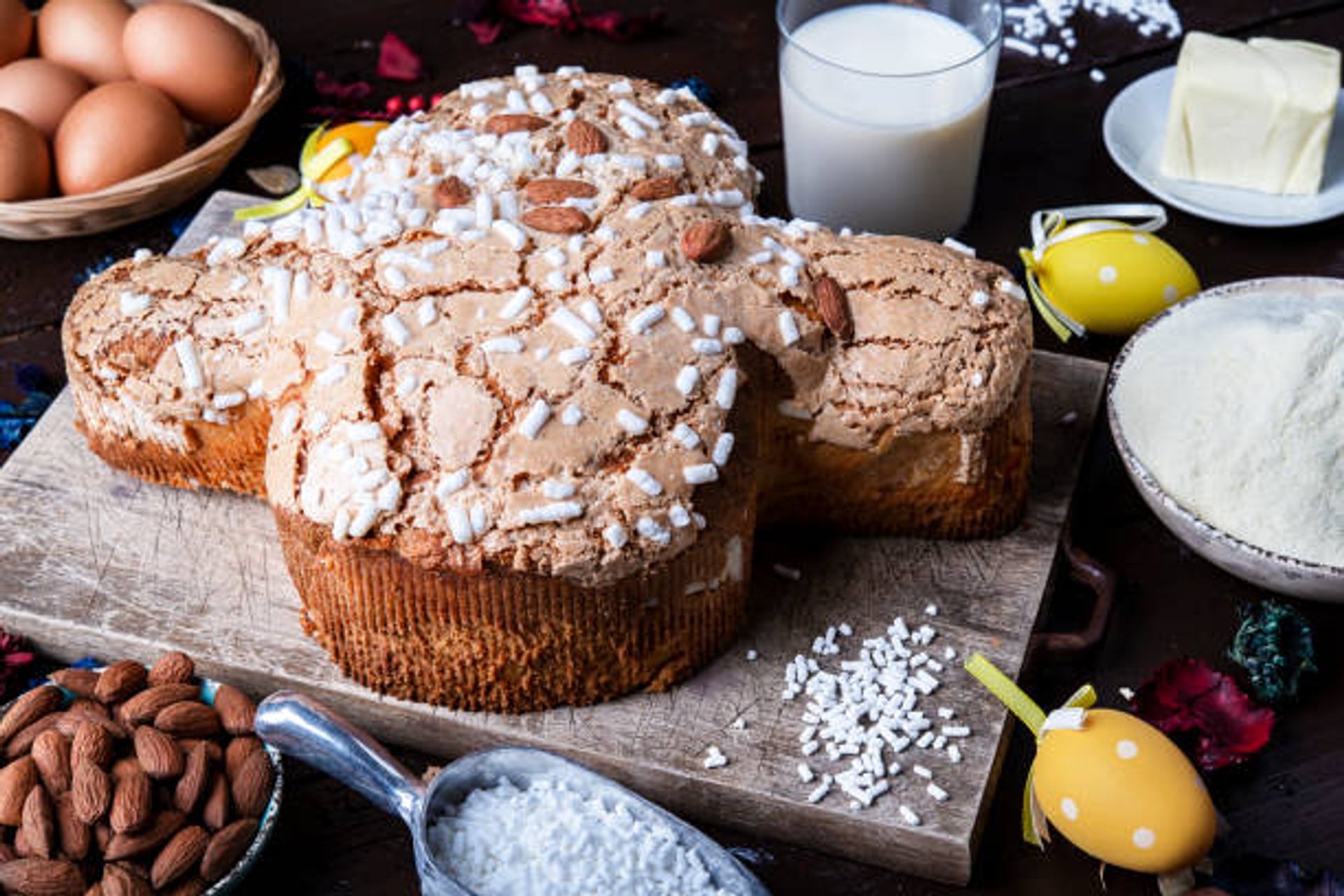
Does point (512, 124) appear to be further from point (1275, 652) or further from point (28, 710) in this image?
point (1275, 652)

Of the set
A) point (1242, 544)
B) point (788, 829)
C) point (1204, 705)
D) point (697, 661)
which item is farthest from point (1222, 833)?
point (697, 661)

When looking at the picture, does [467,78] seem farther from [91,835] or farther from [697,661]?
[91,835]

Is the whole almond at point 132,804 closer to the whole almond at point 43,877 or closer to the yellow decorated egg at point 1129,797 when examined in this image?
the whole almond at point 43,877

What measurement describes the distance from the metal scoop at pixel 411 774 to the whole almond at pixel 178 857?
0.10 metres

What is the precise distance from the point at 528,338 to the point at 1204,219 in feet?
3.26

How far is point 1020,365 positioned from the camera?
60.1 inches

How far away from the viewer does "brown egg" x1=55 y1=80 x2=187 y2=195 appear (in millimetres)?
1941

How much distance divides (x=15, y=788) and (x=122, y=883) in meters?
0.13

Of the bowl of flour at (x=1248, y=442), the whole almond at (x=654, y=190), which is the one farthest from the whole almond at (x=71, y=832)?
the bowl of flour at (x=1248, y=442)

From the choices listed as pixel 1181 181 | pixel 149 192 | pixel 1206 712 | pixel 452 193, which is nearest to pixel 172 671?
pixel 452 193

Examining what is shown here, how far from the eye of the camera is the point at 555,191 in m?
1.58

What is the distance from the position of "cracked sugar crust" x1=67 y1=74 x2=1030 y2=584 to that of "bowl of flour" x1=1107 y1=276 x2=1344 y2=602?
6.3 inches

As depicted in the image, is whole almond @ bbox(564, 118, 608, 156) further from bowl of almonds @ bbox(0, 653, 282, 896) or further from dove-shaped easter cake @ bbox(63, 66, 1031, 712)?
bowl of almonds @ bbox(0, 653, 282, 896)

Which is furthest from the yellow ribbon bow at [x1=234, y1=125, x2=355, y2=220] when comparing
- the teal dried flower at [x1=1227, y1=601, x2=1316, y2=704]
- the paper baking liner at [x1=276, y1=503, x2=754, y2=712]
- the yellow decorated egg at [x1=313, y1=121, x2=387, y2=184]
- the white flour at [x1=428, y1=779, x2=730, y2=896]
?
the teal dried flower at [x1=1227, y1=601, x2=1316, y2=704]
